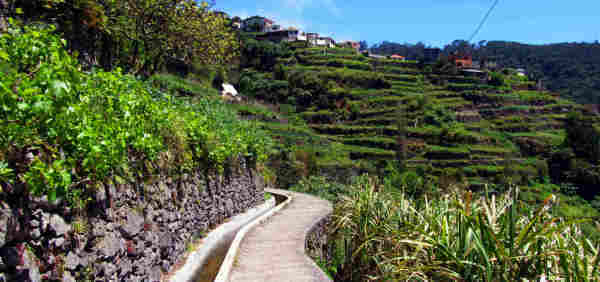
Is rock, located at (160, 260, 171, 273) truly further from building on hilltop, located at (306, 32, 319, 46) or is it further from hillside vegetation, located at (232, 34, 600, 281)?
building on hilltop, located at (306, 32, 319, 46)

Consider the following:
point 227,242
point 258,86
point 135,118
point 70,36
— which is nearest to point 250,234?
point 227,242

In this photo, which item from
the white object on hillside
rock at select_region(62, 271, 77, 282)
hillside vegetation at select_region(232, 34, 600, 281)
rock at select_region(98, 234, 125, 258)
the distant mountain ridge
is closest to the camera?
rock at select_region(62, 271, 77, 282)

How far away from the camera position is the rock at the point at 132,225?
534 cm

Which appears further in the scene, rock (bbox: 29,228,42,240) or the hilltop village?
the hilltop village

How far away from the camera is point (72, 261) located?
392cm

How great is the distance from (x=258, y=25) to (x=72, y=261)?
4972 inches

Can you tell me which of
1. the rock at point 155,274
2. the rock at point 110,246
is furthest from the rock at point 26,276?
the rock at point 155,274

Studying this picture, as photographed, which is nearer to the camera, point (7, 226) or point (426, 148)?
point (7, 226)

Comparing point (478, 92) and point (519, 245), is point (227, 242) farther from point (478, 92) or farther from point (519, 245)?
point (478, 92)

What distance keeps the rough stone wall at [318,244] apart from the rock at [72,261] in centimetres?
834

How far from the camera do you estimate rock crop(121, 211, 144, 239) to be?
5.34 metres

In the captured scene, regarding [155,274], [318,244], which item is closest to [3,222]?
[155,274]

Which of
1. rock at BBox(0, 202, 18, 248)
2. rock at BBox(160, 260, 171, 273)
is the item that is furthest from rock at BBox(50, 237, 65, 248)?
rock at BBox(160, 260, 171, 273)

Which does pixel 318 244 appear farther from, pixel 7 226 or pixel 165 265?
pixel 7 226
